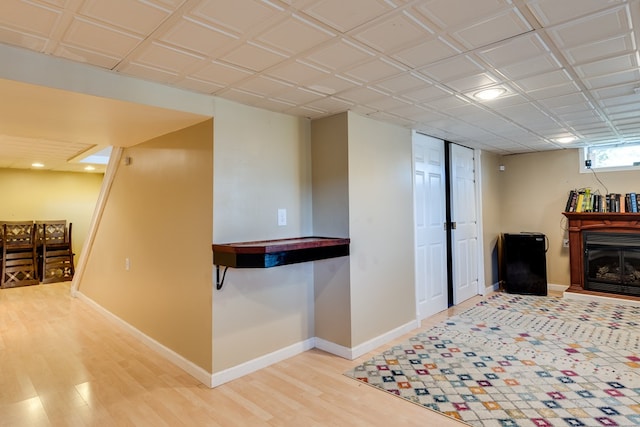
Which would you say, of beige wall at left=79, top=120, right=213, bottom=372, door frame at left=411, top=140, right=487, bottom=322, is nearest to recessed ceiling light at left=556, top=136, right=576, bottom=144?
door frame at left=411, top=140, right=487, bottom=322

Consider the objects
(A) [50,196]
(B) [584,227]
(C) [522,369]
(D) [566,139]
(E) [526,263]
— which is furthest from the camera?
(A) [50,196]

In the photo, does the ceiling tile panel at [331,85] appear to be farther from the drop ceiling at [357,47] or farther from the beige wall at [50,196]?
the beige wall at [50,196]

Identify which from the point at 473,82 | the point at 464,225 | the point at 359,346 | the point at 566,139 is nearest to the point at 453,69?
the point at 473,82

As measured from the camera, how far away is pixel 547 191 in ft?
18.2

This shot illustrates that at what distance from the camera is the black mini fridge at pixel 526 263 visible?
5.13 meters

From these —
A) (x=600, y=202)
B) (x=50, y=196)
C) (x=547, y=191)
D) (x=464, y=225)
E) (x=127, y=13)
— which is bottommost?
(x=464, y=225)

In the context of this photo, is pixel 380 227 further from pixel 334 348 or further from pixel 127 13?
pixel 127 13

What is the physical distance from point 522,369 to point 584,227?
3208 mm

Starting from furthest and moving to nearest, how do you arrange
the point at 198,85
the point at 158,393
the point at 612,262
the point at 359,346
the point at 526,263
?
the point at 526,263 < the point at 612,262 < the point at 359,346 < the point at 158,393 < the point at 198,85

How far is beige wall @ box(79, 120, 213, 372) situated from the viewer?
276 centimetres

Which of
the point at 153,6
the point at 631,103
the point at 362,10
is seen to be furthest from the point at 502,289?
the point at 153,6

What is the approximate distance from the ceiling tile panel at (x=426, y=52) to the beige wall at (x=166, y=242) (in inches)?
60.3

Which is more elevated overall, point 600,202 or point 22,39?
point 22,39

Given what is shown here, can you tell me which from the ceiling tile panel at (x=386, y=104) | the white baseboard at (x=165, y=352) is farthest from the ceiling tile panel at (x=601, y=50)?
the white baseboard at (x=165, y=352)
